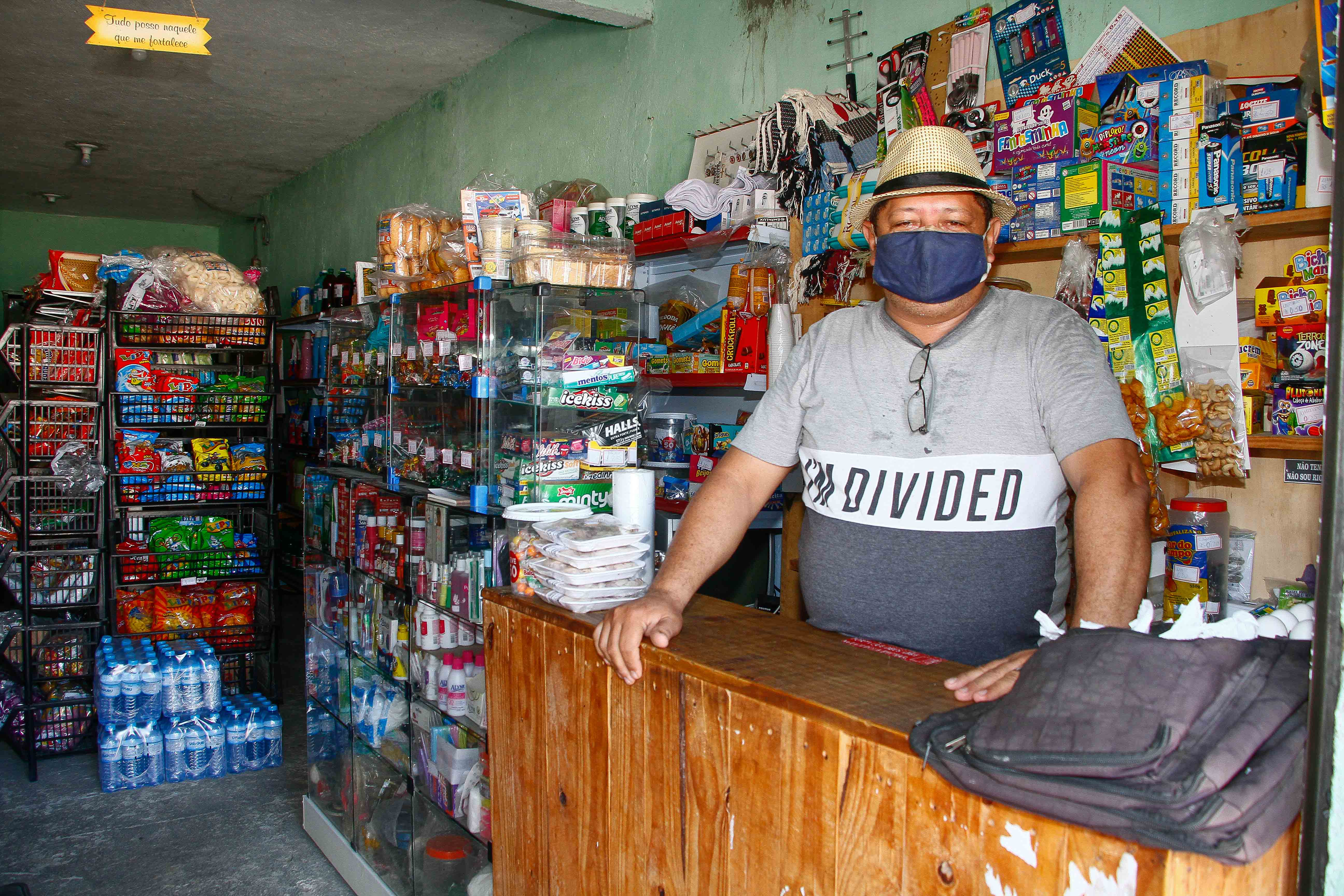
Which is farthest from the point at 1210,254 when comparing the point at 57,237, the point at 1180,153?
the point at 57,237

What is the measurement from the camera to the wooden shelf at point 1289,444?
202 centimetres

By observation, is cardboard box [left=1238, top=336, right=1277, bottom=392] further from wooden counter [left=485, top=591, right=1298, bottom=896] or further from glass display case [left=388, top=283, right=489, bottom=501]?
glass display case [left=388, top=283, right=489, bottom=501]

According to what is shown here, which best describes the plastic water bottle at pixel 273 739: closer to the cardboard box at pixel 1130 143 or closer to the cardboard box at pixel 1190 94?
the cardboard box at pixel 1130 143

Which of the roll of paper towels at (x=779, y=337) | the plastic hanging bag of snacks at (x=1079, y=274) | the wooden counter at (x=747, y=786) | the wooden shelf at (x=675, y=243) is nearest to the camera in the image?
the wooden counter at (x=747, y=786)

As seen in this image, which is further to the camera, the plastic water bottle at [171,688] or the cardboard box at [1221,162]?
the plastic water bottle at [171,688]

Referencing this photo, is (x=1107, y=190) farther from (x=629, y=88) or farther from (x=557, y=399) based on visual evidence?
(x=629, y=88)

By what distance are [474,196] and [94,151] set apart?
6202mm

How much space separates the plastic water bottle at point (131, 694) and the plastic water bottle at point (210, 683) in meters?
0.27

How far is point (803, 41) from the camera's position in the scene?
11.3 feet

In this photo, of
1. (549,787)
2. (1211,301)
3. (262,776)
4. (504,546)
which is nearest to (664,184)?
(504,546)

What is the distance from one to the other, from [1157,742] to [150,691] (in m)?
4.74

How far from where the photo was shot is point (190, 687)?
454 centimetres

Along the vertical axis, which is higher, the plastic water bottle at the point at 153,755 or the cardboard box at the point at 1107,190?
the cardboard box at the point at 1107,190

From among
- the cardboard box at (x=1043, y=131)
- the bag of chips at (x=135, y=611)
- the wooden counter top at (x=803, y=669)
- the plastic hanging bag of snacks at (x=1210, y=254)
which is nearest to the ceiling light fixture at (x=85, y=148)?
the bag of chips at (x=135, y=611)
